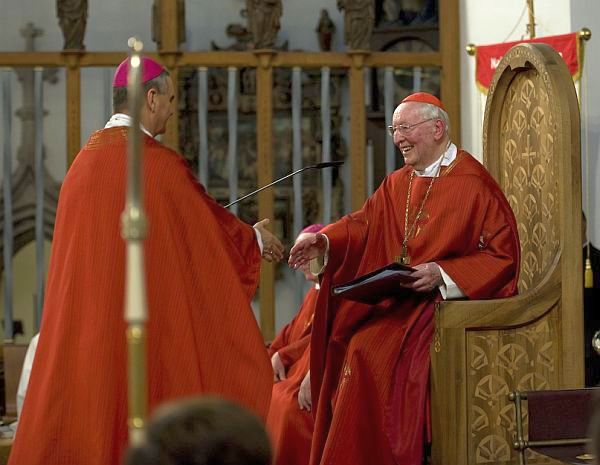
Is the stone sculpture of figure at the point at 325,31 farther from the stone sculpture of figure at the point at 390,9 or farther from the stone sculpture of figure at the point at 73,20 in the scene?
the stone sculpture of figure at the point at 73,20

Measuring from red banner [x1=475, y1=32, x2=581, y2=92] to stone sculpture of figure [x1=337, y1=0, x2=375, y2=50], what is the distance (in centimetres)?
107

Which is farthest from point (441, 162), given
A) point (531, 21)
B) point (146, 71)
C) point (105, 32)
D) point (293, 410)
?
point (105, 32)

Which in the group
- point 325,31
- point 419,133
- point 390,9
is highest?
point 390,9

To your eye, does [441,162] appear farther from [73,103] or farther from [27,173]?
[27,173]

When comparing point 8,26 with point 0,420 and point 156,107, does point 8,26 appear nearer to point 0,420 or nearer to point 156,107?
point 0,420

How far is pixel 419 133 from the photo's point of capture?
5738 mm

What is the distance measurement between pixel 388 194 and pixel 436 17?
4.13 metres

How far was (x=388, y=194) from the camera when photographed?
599 cm

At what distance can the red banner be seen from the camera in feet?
22.9

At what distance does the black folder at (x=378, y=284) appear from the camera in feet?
16.7

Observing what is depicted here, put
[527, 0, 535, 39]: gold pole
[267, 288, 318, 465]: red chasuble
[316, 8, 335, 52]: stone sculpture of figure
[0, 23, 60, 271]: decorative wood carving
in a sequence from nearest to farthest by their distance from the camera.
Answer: [267, 288, 318, 465]: red chasuble < [527, 0, 535, 39]: gold pole < [0, 23, 60, 271]: decorative wood carving < [316, 8, 335, 52]: stone sculpture of figure

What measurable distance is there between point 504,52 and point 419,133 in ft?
7.35

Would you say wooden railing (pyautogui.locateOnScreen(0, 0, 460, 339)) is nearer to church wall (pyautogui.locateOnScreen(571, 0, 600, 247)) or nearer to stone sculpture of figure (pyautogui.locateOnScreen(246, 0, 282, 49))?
stone sculpture of figure (pyautogui.locateOnScreen(246, 0, 282, 49))

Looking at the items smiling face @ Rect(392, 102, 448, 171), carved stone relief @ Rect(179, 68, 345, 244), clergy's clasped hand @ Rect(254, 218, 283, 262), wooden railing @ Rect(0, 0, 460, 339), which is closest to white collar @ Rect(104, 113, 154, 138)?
clergy's clasped hand @ Rect(254, 218, 283, 262)
